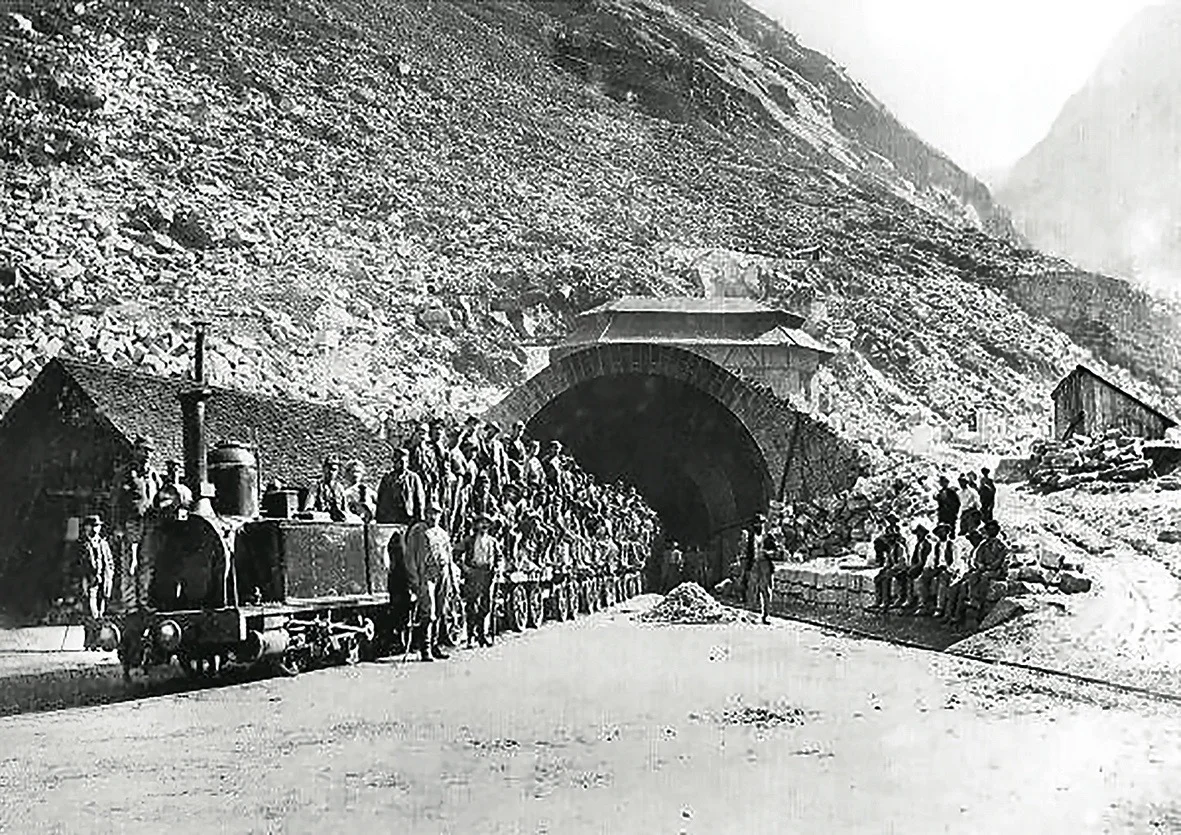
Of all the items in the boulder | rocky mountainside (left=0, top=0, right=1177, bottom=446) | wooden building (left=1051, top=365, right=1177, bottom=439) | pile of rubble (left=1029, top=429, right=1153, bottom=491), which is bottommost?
the boulder

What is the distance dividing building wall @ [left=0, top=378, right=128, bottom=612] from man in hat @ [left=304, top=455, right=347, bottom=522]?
6.22 ft

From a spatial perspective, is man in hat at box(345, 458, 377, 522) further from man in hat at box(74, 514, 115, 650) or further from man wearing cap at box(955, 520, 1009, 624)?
man wearing cap at box(955, 520, 1009, 624)

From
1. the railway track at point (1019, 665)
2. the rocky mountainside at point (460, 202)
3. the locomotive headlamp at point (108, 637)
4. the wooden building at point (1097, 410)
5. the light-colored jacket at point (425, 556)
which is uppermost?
the rocky mountainside at point (460, 202)

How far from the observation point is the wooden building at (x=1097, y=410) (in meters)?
11.5

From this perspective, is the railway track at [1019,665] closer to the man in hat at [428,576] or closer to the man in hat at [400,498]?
the man in hat at [428,576]

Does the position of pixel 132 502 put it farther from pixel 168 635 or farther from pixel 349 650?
pixel 168 635

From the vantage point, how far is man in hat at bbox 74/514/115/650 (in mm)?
9773

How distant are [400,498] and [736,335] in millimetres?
11745

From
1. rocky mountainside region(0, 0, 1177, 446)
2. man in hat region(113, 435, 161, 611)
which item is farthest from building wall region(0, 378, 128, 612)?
rocky mountainside region(0, 0, 1177, 446)

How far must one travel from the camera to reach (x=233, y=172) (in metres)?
26.0

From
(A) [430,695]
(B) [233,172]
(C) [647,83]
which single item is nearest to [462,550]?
(A) [430,695]

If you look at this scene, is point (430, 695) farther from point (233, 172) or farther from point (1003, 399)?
point (233, 172)

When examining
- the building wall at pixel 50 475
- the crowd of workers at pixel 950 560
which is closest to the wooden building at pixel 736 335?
the crowd of workers at pixel 950 560

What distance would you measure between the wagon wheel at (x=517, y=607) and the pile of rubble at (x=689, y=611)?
1470 mm
